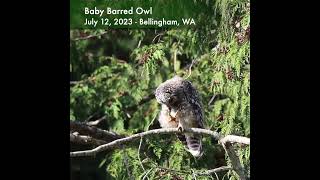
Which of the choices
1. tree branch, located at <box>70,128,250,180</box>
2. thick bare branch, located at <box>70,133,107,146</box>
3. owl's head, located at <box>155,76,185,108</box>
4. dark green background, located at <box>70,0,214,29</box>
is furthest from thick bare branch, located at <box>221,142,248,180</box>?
thick bare branch, located at <box>70,133,107,146</box>

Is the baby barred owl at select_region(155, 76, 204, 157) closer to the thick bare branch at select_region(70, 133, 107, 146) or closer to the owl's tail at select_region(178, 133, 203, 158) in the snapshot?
the owl's tail at select_region(178, 133, 203, 158)

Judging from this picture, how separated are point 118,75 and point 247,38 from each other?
1.58m

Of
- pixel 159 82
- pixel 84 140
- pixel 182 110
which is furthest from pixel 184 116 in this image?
pixel 159 82

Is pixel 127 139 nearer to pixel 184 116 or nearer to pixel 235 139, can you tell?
pixel 184 116

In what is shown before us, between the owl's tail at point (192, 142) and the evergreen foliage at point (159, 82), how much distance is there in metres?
0.11

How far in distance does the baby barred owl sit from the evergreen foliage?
0.44 feet

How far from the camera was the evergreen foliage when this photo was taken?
153 inches

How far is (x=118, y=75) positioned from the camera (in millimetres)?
5152

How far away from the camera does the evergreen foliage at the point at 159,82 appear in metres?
3.89

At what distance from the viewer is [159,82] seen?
4.95 metres

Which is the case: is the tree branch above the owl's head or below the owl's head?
below

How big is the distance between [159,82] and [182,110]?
91 centimetres
